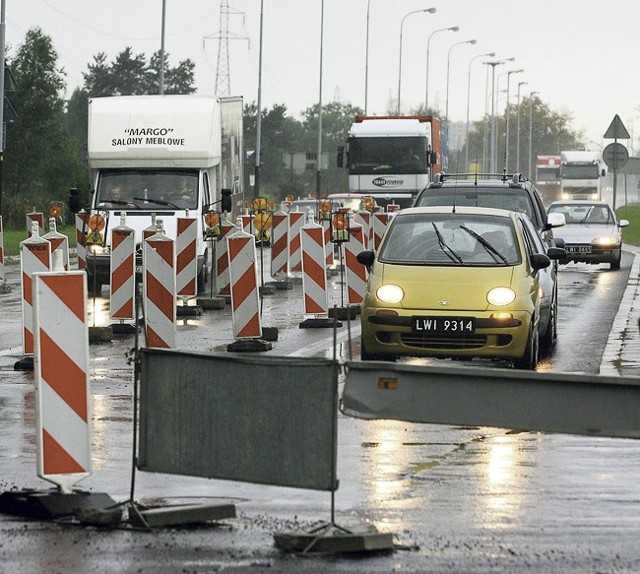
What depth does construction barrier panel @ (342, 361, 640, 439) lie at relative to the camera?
8484 millimetres

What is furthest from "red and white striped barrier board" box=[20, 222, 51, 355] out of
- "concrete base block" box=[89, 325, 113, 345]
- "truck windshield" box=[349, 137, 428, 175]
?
"truck windshield" box=[349, 137, 428, 175]

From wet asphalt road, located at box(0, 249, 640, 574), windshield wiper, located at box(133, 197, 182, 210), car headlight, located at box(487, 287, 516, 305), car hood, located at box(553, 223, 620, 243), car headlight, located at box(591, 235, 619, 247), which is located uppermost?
windshield wiper, located at box(133, 197, 182, 210)

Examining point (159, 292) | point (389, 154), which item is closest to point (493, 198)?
point (159, 292)

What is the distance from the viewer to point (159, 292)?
17188mm

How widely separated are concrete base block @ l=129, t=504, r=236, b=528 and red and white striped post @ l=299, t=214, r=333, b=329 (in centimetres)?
1340

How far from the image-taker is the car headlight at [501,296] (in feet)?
51.6

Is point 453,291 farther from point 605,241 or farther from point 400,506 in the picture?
point 605,241

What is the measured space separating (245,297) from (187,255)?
5323mm

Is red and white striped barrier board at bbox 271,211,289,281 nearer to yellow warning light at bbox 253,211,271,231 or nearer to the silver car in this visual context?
yellow warning light at bbox 253,211,271,231

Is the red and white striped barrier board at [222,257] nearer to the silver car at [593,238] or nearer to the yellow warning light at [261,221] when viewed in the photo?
the yellow warning light at [261,221]

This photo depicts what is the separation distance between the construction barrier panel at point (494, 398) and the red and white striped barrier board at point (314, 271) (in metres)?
13.2

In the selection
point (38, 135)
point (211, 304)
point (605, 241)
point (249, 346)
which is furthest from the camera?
point (38, 135)

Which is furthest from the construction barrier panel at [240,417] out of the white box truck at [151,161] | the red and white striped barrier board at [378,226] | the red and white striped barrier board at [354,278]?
the red and white striped barrier board at [378,226]

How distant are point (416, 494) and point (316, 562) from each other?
178 cm
